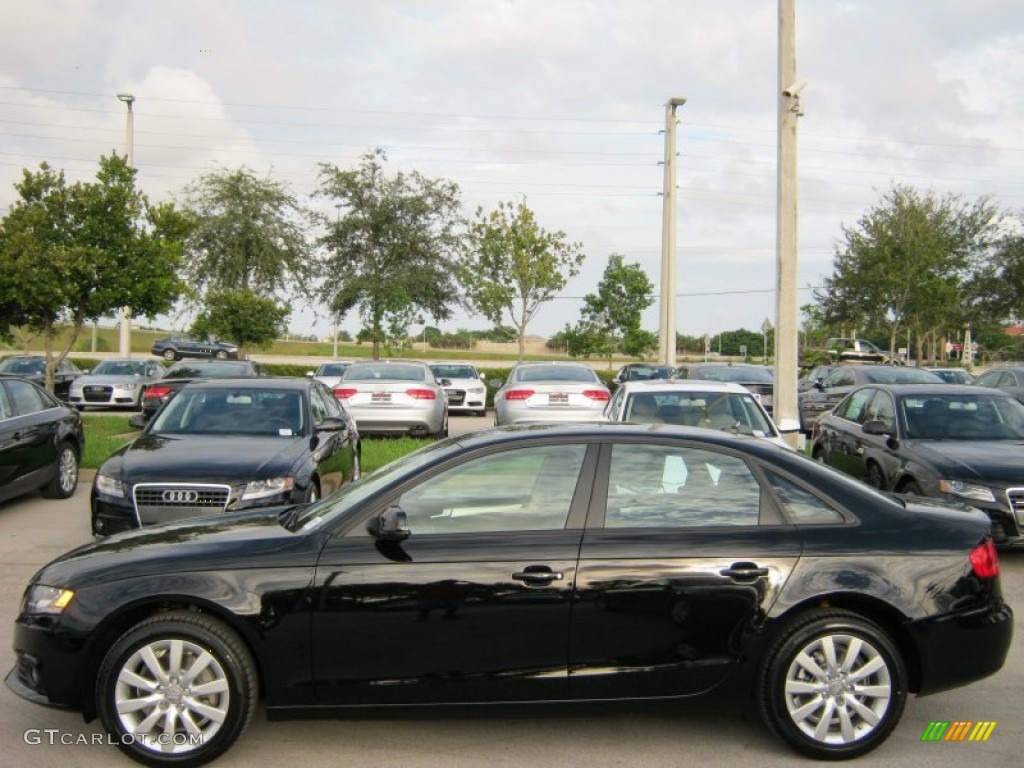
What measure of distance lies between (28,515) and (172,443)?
3.01m

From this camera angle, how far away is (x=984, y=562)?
4480 mm

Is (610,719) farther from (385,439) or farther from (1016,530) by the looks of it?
(385,439)

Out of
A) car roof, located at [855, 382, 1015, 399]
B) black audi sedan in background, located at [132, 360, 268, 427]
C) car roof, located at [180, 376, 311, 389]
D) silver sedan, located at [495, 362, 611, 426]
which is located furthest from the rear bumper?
black audi sedan in background, located at [132, 360, 268, 427]

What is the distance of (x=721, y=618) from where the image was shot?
14.0 ft

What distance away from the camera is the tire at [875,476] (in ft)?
30.9

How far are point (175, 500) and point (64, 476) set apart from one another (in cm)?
462

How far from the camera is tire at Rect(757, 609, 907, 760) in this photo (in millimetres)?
4258

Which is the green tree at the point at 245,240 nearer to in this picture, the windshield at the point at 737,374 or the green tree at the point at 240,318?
the green tree at the point at 240,318

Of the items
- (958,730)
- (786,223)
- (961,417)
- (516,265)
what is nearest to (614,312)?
(516,265)

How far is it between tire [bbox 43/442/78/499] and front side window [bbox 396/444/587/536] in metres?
7.99

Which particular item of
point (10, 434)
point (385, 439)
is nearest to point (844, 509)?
point (10, 434)

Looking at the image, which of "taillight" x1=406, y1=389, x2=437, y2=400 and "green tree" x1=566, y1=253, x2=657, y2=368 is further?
"green tree" x1=566, y1=253, x2=657, y2=368

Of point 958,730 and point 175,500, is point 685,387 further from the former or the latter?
point 958,730

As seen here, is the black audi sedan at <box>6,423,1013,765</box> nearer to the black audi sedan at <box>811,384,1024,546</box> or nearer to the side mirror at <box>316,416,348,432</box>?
the black audi sedan at <box>811,384,1024,546</box>
